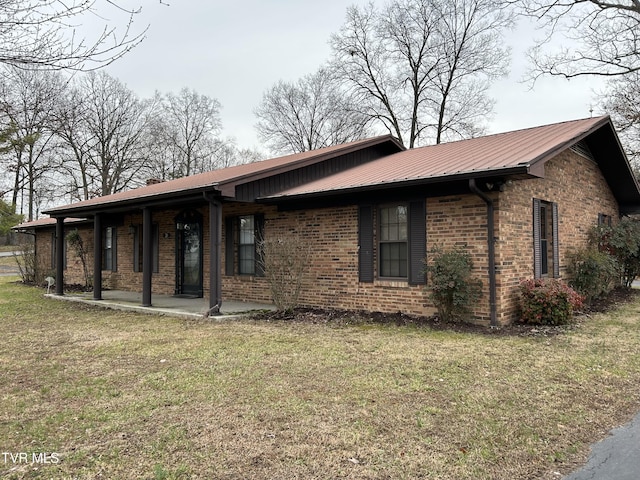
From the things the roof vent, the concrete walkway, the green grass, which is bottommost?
the concrete walkway

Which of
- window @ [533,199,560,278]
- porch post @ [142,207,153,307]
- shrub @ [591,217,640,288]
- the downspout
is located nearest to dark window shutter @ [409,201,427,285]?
the downspout

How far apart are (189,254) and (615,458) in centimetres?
1151

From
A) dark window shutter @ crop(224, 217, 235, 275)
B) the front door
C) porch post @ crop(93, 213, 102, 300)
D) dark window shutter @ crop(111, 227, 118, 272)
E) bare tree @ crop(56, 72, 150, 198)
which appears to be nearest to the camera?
dark window shutter @ crop(224, 217, 235, 275)

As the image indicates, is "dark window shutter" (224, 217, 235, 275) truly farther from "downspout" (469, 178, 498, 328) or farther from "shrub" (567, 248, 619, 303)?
"shrub" (567, 248, 619, 303)

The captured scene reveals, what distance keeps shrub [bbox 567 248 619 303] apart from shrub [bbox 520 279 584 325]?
242 centimetres

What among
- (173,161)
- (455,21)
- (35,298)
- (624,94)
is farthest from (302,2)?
(173,161)

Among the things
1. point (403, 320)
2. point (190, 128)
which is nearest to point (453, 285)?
point (403, 320)

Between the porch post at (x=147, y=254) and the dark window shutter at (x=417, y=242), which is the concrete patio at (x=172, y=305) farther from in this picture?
the dark window shutter at (x=417, y=242)

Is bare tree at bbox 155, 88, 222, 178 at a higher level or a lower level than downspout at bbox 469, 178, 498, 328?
higher

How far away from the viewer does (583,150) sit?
38.6 feet

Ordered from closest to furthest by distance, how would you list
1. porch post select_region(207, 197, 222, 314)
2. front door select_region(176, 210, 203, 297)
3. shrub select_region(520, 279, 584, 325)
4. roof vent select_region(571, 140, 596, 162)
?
shrub select_region(520, 279, 584, 325), porch post select_region(207, 197, 222, 314), roof vent select_region(571, 140, 596, 162), front door select_region(176, 210, 203, 297)

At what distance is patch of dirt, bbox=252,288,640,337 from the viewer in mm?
7488

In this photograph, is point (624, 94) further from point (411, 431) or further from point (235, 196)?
point (411, 431)

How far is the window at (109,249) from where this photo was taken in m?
15.9
